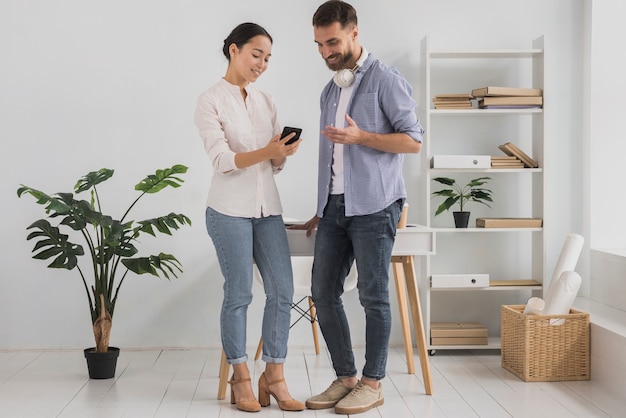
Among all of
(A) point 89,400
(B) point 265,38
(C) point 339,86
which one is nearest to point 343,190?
(C) point 339,86

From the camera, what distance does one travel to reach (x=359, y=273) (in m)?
2.96

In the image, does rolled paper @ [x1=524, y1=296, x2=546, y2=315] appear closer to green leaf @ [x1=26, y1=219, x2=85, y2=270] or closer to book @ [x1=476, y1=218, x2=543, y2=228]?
book @ [x1=476, y1=218, x2=543, y2=228]

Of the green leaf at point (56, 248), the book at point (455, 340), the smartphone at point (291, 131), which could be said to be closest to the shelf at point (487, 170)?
the book at point (455, 340)

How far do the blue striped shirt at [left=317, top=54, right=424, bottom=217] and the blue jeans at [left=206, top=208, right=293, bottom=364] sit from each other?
0.87 ft

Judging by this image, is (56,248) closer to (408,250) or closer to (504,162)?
(408,250)

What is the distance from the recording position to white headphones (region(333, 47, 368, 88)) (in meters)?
2.94

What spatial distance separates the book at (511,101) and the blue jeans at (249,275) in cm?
153

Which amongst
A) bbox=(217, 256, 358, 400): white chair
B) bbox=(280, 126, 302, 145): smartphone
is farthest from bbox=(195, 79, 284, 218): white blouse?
bbox=(217, 256, 358, 400): white chair

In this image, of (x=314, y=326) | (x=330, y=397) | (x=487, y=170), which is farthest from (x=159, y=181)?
(x=487, y=170)

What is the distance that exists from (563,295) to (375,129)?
1.32 metres

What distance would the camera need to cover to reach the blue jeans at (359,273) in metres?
2.91

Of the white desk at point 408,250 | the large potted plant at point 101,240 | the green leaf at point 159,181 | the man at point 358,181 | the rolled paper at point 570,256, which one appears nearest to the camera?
the man at point 358,181

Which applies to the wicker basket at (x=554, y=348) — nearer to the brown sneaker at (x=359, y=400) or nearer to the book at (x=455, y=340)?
the book at (x=455, y=340)

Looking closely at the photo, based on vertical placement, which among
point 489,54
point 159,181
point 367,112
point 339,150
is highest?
point 489,54
